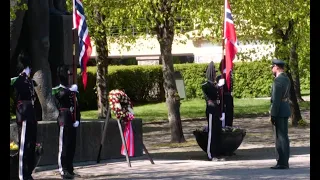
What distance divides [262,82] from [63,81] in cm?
2665

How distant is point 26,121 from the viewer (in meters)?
11.9

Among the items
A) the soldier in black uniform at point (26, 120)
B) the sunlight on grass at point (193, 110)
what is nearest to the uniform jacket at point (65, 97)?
the soldier in black uniform at point (26, 120)

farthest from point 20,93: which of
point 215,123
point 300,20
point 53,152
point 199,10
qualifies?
point 300,20

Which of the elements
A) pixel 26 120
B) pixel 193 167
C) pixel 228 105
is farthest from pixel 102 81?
pixel 26 120

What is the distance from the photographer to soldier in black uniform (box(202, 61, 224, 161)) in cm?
1533

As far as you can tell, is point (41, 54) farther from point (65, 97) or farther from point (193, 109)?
point (193, 109)

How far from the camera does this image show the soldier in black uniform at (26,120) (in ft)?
38.5

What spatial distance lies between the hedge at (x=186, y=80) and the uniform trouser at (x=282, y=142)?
21.1 meters

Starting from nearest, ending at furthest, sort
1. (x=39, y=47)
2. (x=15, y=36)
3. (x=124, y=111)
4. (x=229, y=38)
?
1. (x=15, y=36)
2. (x=39, y=47)
3. (x=124, y=111)
4. (x=229, y=38)

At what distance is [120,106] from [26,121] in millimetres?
2972

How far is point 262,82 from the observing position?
3869 centimetres

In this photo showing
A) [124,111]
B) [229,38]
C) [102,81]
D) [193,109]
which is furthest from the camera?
[193,109]
